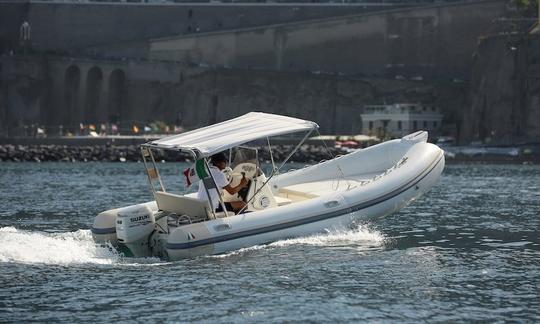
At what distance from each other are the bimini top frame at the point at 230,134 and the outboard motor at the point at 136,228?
1277 mm

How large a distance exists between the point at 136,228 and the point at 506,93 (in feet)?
218

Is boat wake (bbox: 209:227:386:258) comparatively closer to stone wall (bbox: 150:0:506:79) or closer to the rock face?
the rock face

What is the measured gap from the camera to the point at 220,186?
22891 millimetres

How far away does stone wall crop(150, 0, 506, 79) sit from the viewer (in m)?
98.3

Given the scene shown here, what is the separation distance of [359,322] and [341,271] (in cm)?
391

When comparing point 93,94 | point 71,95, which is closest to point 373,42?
point 93,94

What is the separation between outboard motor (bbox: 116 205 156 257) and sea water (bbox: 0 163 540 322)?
1.02 feet

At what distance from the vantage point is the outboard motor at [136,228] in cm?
2220

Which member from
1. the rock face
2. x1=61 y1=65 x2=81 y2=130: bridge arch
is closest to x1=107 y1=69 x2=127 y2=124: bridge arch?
x1=61 y1=65 x2=81 y2=130: bridge arch

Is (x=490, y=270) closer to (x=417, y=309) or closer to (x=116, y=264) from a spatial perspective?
(x=417, y=309)

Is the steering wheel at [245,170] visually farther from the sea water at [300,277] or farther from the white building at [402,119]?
the white building at [402,119]

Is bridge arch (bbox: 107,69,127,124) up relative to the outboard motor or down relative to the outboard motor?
down

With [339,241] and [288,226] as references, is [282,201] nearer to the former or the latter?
[339,241]

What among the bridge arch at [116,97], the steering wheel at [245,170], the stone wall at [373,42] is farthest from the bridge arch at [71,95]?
the steering wheel at [245,170]
